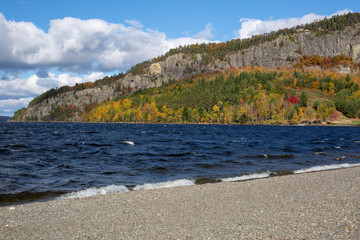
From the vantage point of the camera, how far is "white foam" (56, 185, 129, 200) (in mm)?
14163

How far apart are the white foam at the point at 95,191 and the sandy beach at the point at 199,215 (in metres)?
1.41

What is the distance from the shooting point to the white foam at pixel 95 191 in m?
14.2

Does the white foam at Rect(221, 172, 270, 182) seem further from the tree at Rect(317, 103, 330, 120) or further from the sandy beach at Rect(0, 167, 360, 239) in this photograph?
the tree at Rect(317, 103, 330, 120)

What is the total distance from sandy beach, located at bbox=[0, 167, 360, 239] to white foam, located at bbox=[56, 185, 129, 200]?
4.61ft

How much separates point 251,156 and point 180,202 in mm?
20214

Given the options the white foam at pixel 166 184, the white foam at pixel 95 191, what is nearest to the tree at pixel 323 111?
the white foam at pixel 166 184

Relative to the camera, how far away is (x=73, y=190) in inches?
608

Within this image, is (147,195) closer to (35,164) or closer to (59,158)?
(35,164)

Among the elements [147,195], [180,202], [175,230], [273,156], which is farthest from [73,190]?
[273,156]

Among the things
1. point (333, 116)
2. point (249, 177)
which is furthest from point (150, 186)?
point (333, 116)

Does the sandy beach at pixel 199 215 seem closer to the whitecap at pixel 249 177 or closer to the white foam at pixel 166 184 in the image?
the white foam at pixel 166 184

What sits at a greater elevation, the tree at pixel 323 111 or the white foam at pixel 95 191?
the tree at pixel 323 111

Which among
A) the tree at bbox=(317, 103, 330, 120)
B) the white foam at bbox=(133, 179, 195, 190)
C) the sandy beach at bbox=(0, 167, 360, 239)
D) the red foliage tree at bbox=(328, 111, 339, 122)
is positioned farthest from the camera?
the red foliage tree at bbox=(328, 111, 339, 122)

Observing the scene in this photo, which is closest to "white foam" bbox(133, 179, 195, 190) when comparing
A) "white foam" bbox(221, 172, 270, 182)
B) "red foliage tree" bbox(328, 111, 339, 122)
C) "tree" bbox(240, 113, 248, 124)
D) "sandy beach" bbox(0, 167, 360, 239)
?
"sandy beach" bbox(0, 167, 360, 239)
